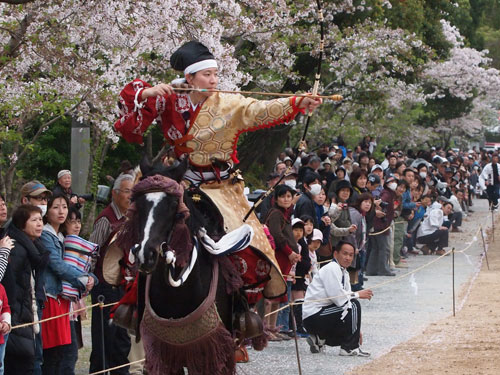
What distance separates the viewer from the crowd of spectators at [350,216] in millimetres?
10617

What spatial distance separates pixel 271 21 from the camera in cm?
1594

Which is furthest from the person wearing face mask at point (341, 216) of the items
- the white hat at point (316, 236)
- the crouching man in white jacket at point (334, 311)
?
the crouching man in white jacket at point (334, 311)

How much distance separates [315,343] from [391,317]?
287cm

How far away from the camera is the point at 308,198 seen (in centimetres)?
1289

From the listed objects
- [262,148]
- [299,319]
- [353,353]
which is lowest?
[353,353]

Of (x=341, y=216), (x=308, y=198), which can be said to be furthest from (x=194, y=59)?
(x=341, y=216)

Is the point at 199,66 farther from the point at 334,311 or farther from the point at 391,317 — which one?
the point at 391,317

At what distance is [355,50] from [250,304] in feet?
43.8

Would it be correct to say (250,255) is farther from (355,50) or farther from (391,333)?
(355,50)

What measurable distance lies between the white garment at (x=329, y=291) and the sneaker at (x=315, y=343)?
0.83ft

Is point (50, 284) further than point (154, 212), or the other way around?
point (50, 284)

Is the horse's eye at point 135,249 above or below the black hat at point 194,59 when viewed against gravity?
below

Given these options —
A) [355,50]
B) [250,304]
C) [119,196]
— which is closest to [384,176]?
[355,50]

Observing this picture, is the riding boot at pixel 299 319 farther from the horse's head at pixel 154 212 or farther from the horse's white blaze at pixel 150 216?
the horse's white blaze at pixel 150 216
